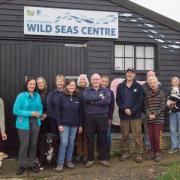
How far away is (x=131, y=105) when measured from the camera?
30.3 ft

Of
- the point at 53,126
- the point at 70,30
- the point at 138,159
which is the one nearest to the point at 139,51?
the point at 70,30

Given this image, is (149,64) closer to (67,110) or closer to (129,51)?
(129,51)

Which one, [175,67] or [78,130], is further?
[175,67]

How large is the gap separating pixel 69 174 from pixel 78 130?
0.94 meters

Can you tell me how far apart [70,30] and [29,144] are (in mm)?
3193

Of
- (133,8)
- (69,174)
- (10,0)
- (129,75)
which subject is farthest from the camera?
(133,8)

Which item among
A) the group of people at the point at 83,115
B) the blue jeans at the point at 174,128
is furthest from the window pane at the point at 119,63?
the blue jeans at the point at 174,128

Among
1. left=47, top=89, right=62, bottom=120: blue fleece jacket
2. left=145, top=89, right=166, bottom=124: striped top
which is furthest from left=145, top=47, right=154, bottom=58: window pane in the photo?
left=47, top=89, right=62, bottom=120: blue fleece jacket

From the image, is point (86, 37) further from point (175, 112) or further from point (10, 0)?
point (175, 112)

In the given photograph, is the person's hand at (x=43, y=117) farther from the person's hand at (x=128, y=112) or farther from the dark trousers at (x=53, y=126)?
the person's hand at (x=128, y=112)

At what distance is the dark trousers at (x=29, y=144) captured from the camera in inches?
333

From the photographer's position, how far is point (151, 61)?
449 inches

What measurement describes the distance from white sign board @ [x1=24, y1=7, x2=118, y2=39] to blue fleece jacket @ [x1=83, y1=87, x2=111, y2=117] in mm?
2161

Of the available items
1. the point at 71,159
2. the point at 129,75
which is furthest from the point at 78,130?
the point at 129,75
